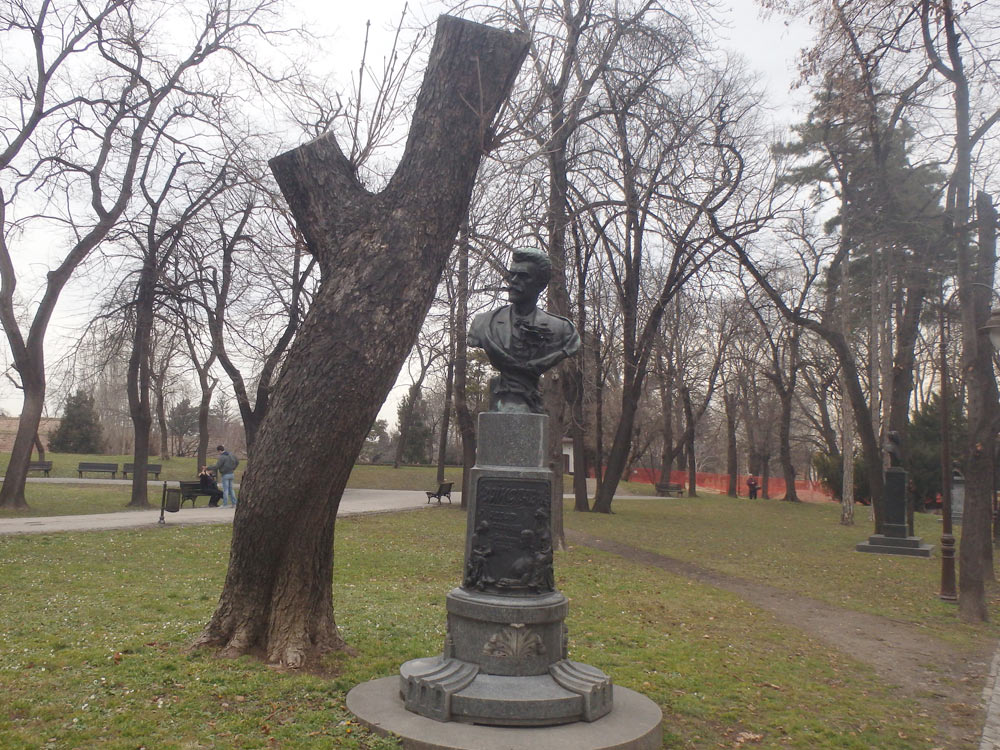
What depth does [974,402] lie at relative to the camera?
→ 38.3 ft

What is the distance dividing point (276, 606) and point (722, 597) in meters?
7.05

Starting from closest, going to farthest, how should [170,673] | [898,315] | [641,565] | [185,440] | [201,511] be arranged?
1. [170,673]
2. [641,565]
3. [201,511]
4. [898,315]
5. [185,440]

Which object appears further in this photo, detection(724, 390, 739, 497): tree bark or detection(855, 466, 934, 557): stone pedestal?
detection(724, 390, 739, 497): tree bark

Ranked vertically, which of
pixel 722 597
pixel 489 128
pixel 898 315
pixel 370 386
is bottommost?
pixel 722 597

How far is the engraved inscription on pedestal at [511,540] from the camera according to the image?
546cm

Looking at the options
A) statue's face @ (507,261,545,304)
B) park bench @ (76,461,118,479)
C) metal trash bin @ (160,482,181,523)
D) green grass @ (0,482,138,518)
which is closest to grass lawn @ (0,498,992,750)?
metal trash bin @ (160,482,181,523)

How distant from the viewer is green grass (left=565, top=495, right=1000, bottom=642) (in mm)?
11281

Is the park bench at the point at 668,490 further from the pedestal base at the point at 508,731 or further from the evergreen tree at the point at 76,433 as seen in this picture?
the evergreen tree at the point at 76,433

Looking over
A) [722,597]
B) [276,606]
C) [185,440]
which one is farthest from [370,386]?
[185,440]

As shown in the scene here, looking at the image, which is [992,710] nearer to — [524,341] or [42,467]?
[524,341]

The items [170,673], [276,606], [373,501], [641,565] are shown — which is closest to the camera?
[170,673]

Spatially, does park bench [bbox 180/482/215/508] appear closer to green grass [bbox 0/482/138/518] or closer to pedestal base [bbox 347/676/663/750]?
green grass [bbox 0/482/138/518]

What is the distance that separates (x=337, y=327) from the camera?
616 cm

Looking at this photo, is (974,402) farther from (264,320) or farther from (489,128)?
(264,320)
